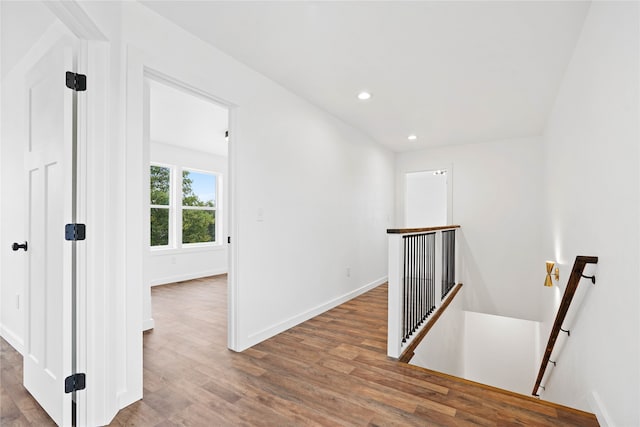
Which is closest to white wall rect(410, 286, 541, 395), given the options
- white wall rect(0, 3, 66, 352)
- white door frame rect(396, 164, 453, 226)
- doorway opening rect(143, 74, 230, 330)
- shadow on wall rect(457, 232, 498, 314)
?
shadow on wall rect(457, 232, 498, 314)

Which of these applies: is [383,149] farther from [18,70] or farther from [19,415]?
[19,415]

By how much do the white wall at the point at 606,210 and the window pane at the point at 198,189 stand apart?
19.7ft

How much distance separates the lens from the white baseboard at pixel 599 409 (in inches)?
61.4

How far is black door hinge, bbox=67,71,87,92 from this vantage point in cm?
159

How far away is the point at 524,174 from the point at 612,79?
3.95m

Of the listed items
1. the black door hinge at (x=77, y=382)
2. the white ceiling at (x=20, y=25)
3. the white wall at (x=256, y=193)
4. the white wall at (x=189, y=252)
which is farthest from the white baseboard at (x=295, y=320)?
the white wall at (x=189, y=252)

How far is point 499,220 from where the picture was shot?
531 centimetres

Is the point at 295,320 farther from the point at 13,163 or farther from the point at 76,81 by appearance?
the point at 13,163

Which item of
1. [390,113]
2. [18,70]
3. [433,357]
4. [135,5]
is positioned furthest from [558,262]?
[18,70]

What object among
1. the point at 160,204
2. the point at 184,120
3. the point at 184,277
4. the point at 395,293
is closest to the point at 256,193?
the point at 395,293

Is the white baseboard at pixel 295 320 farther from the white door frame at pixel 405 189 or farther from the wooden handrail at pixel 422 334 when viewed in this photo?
the white door frame at pixel 405 189

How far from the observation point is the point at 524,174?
5102 mm

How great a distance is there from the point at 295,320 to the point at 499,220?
408 cm

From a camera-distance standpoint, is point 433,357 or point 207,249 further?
point 207,249
